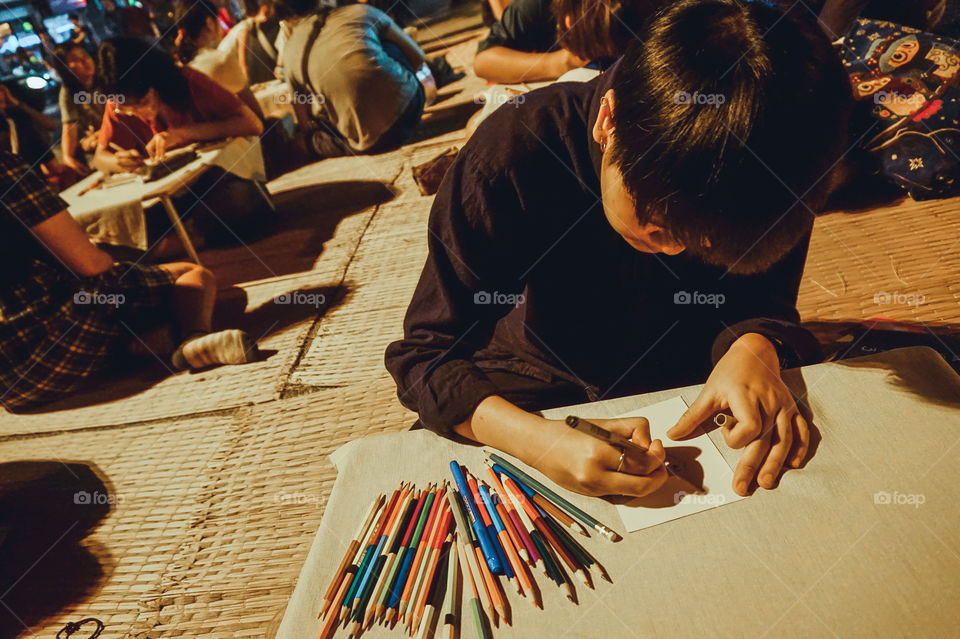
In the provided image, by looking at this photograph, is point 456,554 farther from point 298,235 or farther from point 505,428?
point 298,235

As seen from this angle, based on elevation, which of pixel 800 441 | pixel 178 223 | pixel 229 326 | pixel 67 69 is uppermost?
pixel 67 69

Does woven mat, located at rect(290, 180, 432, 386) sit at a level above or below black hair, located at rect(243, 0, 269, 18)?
below

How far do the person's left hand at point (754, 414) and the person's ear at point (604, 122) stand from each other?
43cm

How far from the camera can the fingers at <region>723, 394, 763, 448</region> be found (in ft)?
2.37

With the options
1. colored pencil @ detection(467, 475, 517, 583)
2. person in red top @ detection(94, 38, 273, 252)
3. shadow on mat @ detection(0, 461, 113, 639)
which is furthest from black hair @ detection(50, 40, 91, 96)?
colored pencil @ detection(467, 475, 517, 583)

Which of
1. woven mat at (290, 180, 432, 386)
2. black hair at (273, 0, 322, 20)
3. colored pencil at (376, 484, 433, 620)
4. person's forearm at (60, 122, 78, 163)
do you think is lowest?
woven mat at (290, 180, 432, 386)

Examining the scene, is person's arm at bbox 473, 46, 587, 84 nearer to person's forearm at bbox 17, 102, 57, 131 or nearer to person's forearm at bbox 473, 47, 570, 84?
person's forearm at bbox 473, 47, 570, 84

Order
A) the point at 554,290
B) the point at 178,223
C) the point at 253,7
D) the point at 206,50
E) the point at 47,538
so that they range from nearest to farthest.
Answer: the point at 554,290, the point at 47,538, the point at 178,223, the point at 206,50, the point at 253,7

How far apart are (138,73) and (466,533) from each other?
3.12 meters

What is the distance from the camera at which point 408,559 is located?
66 centimetres

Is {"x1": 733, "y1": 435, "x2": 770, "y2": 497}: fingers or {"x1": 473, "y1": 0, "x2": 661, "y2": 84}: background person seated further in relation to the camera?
{"x1": 473, "y1": 0, "x2": 661, "y2": 84}: background person seated

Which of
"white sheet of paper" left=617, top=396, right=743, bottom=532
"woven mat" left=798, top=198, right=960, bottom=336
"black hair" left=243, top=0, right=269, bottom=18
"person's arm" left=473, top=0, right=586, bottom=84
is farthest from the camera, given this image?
"black hair" left=243, top=0, right=269, bottom=18

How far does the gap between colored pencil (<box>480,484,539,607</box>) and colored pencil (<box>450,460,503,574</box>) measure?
0.02m

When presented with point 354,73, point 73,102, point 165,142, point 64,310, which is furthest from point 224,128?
point 73,102
